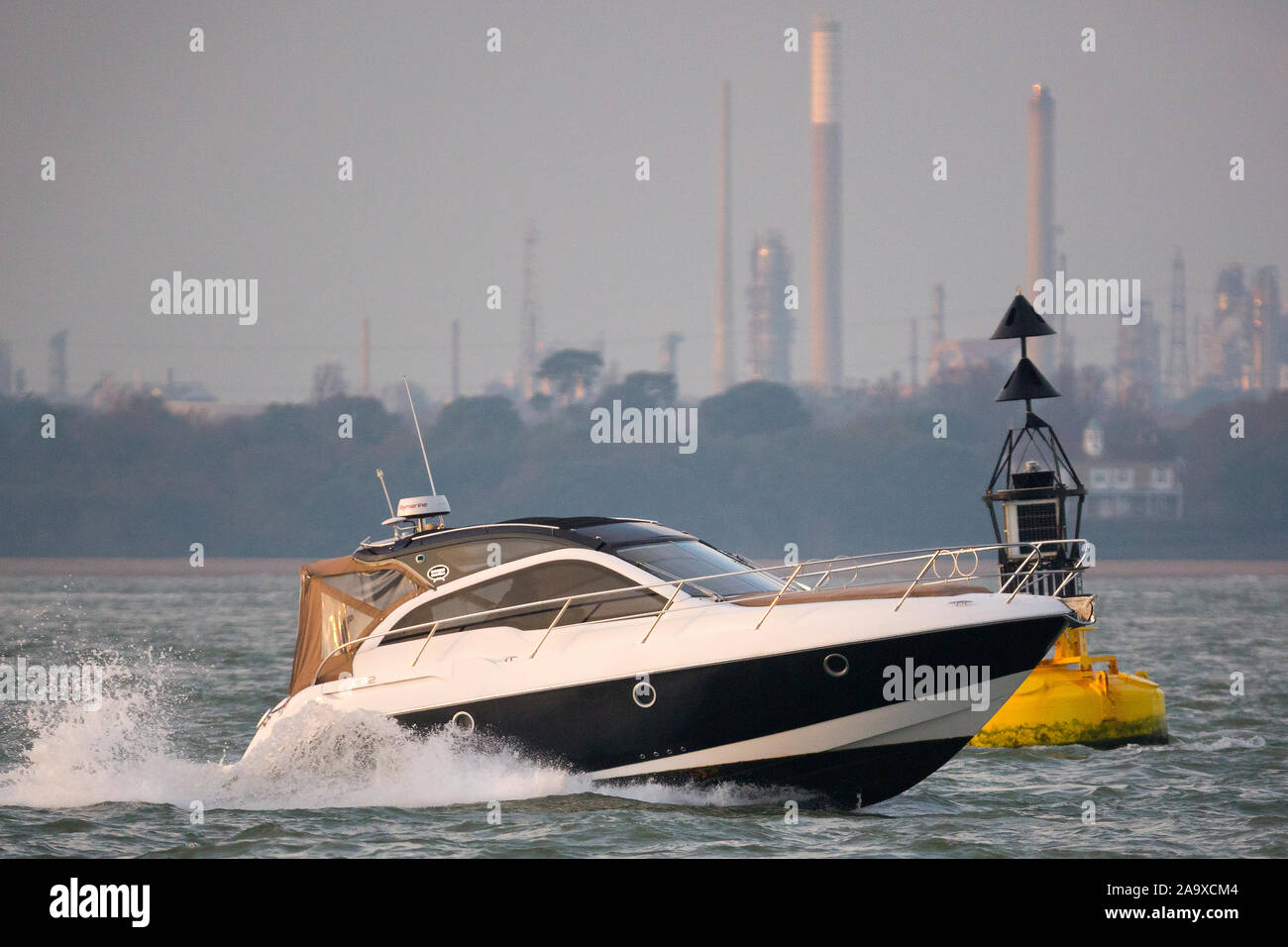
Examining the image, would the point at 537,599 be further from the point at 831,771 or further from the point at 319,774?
the point at 831,771

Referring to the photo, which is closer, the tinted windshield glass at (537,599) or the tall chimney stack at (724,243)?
the tinted windshield glass at (537,599)

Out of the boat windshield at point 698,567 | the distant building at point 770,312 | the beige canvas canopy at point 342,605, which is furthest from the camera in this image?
the distant building at point 770,312

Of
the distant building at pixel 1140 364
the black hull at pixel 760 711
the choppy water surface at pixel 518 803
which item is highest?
the distant building at pixel 1140 364

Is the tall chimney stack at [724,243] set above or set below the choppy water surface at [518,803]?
above

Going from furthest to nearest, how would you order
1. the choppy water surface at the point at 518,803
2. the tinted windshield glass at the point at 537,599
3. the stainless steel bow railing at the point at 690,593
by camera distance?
the tinted windshield glass at the point at 537,599 < the stainless steel bow railing at the point at 690,593 < the choppy water surface at the point at 518,803

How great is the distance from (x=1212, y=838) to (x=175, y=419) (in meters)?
156

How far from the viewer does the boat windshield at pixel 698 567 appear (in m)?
12.4

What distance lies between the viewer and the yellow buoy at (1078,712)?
52.4ft

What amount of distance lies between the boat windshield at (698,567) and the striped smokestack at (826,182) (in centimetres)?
13643

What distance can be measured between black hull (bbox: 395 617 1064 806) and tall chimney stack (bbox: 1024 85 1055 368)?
434 feet

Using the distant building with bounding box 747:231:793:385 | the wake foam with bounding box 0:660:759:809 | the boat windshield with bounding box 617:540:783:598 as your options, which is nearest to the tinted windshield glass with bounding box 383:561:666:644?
the boat windshield with bounding box 617:540:783:598

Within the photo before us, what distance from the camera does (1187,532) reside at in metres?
140

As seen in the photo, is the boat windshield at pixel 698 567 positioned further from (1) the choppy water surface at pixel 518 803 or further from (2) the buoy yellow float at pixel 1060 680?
(2) the buoy yellow float at pixel 1060 680

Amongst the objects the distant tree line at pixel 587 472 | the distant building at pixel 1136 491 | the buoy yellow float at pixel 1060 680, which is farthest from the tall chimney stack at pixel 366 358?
the buoy yellow float at pixel 1060 680
